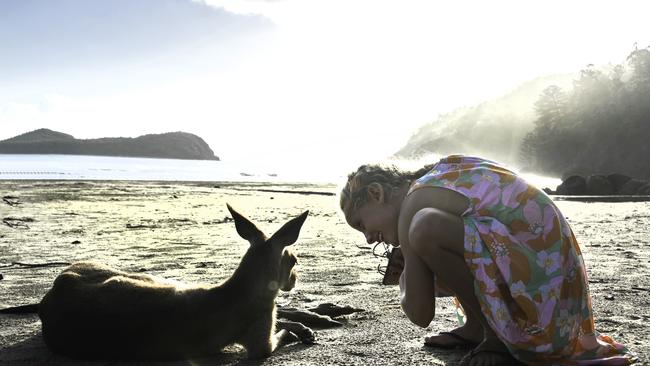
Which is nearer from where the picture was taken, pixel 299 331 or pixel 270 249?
pixel 270 249

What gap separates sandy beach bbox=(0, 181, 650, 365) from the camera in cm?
397

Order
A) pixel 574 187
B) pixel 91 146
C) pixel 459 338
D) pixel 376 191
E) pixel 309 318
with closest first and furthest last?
1. pixel 376 191
2. pixel 459 338
3. pixel 309 318
4. pixel 574 187
5. pixel 91 146

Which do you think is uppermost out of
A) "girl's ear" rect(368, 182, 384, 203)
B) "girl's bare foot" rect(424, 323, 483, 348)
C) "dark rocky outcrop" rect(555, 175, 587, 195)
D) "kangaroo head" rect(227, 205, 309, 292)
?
"dark rocky outcrop" rect(555, 175, 587, 195)

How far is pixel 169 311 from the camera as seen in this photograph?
3.79 metres

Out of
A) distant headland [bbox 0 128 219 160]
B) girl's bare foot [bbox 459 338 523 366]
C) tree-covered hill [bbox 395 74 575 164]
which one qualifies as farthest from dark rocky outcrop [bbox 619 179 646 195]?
distant headland [bbox 0 128 219 160]

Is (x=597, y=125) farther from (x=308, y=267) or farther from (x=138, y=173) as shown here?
(x=308, y=267)

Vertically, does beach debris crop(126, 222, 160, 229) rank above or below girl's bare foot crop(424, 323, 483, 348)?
below

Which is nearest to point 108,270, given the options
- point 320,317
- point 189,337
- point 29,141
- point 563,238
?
point 189,337

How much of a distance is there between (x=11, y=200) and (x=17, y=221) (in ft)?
23.7

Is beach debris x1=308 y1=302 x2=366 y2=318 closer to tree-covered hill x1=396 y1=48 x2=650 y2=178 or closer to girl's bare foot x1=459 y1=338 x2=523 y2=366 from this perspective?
girl's bare foot x1=459 y1=338 x2=523 y2=366

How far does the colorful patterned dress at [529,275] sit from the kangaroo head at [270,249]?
1.34 metres

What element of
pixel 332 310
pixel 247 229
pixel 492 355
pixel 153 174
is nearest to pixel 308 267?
pixel 332 310

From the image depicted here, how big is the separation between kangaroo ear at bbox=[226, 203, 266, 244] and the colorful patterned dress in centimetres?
162

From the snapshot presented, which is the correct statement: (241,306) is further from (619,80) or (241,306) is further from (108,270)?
(619,80)
